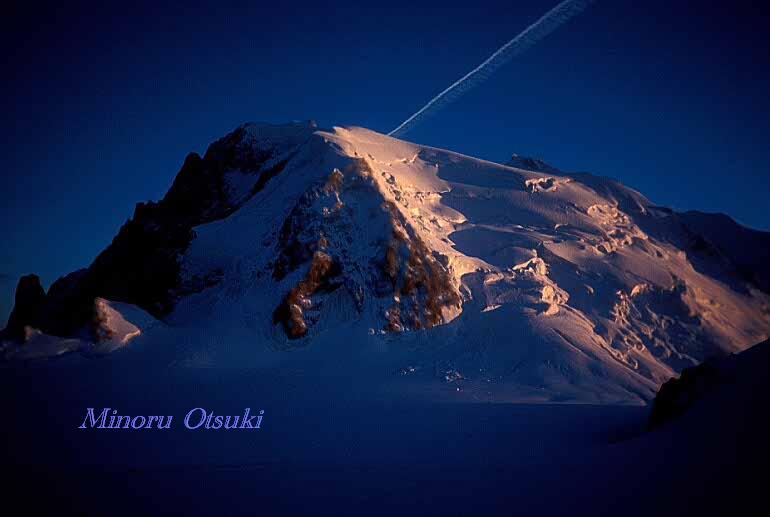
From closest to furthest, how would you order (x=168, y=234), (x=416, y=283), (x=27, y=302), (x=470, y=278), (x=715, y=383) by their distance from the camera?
(x=715, y=383) < (x=416, y=283) < (x=470, y=278) < (x=168, y=234) < (x=27, y=302)

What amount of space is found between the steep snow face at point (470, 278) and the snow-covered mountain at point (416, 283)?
0.50 ft

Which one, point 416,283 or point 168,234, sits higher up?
point 168,234

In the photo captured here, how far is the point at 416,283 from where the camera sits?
27.8 metres

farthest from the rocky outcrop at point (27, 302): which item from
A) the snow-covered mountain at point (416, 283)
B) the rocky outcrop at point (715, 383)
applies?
the rocky outcrop at point (715, 383)

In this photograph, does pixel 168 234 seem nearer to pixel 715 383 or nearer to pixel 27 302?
pixel 27 302

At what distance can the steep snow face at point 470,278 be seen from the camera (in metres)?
25.0

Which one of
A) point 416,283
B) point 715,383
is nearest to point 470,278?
point 416,283

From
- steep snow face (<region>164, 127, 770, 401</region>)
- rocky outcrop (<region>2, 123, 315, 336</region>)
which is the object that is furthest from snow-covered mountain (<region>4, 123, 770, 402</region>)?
rocky outcrop (<region>2, 123, 315, 336</region>)

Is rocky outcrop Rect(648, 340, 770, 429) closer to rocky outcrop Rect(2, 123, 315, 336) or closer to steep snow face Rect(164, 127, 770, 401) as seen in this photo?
steep snow face Rect(164, 127, 770, 401)

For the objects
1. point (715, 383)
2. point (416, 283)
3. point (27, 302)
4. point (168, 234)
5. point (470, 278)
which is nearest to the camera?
point (715, 383)

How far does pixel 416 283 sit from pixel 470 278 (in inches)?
201

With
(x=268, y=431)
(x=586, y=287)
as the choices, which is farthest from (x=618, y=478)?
(x=586, y=287)

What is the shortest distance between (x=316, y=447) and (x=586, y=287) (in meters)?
Result: 26.8

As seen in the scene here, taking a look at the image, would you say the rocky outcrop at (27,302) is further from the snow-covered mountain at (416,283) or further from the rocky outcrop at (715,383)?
the rocky outcrop at (715,383)
